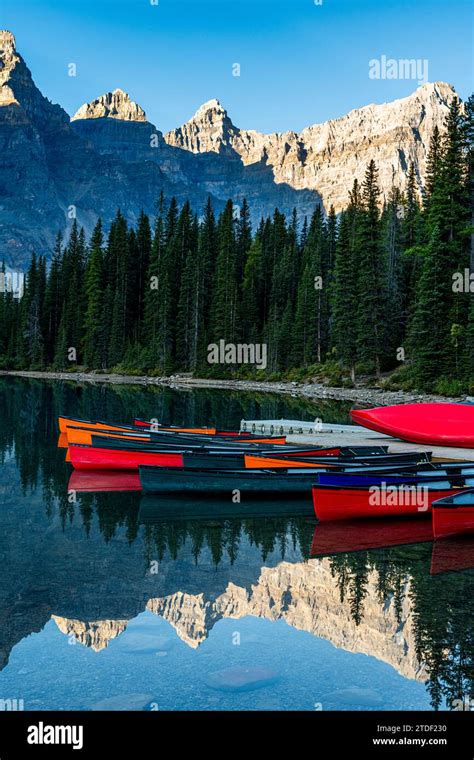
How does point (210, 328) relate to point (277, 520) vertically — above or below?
above

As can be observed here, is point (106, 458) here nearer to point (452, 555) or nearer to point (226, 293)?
point (452, 555)

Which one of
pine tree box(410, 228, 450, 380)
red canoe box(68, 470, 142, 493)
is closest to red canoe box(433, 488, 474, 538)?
red canoe box(68, 470, 142, 493)

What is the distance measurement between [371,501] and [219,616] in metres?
6.73

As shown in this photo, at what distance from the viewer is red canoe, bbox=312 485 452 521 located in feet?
52.9

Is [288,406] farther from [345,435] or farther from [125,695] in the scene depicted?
[125,695]

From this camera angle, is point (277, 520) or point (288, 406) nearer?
point (277, 520)

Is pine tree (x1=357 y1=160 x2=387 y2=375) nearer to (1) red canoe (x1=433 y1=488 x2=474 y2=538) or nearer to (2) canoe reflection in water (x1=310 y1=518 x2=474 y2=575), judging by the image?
(2) canoe reflection in water (x1=310 y1=518 x2=474 y2=575)

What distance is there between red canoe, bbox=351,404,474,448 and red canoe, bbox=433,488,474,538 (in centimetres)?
1035

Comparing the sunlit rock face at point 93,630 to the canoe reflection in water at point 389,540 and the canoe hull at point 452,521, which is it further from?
the canoe hull at point 452,521

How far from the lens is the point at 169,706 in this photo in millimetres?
8000

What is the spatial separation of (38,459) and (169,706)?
1816 cm

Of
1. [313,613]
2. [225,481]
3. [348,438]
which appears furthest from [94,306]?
[313,613]
